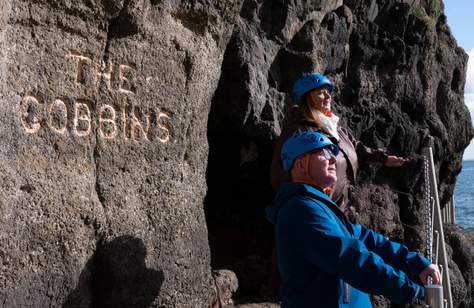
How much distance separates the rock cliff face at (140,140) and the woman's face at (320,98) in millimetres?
899

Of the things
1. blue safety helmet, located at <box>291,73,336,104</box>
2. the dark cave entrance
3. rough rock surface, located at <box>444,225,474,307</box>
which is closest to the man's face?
blue safety helmet, located at <box>291,73,336,104</box>

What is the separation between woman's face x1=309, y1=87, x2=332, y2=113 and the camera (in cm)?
452

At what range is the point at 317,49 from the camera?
7.00 metres

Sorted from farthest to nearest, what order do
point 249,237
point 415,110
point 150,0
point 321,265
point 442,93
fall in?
point 442,93 < point 415,110 < point 249,237 < point 150,0 < point 321,265

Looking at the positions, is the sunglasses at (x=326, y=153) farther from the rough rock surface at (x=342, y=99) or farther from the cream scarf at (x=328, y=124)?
the rough rock surface at (x=342, y=99)

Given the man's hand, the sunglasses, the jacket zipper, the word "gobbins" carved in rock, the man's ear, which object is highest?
the word "gobbins" carved in rock

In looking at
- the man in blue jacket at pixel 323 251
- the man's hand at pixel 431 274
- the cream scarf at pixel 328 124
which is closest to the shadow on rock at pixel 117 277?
the cream scarf at pixel 328 124

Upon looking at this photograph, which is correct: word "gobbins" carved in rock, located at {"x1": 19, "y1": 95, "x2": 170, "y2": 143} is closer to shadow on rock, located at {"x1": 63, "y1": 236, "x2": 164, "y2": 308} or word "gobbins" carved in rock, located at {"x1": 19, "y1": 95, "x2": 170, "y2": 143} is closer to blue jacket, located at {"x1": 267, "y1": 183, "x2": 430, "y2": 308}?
shadow on rock, located at {"x1": 63, "y1": 236, "x2": 164, "y2": 308}

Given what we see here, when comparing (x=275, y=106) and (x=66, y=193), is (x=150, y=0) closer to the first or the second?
(x=66, y=193)

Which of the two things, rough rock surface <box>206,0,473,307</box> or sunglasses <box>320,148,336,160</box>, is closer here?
sunglasses <box>320,148,336,160</box>

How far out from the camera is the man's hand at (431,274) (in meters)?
2.79

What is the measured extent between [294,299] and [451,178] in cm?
737

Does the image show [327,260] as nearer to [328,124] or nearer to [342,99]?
[328,124]

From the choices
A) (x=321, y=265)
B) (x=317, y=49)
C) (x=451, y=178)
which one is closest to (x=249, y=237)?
(x=317, y=49)
